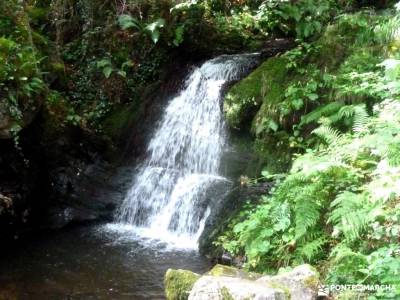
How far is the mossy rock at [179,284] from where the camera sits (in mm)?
4340

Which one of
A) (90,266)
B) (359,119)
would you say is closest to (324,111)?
(359,119)

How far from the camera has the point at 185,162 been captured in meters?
9.46

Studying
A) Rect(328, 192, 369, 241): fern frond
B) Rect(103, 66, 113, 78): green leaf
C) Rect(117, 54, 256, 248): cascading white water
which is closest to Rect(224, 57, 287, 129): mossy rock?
Rect(117, 54, 256, 248): cascading white water

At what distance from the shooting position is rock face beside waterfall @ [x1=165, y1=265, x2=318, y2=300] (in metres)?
3.78

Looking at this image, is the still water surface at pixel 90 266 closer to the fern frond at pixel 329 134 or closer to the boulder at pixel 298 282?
the boulder at pixel 298 282

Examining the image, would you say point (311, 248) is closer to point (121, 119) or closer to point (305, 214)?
point (305, 214)

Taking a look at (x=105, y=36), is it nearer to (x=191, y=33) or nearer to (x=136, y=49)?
(x=136, y=49)

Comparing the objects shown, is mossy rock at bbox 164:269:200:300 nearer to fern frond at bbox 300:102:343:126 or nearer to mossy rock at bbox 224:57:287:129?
fern frond at bbox 300:102:343:126

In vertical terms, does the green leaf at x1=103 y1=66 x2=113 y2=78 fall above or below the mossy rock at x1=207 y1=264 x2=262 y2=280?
above

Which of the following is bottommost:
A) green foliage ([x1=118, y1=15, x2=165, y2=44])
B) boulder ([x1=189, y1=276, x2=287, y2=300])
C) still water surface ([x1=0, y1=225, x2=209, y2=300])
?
still water surface ([x1=0, y1=225, x2=209, y2=300])

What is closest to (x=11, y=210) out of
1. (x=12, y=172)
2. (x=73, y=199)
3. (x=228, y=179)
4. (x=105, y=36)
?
(x=12, y=172)

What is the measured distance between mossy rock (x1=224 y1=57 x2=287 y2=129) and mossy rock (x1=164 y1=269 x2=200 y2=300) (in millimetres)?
4562

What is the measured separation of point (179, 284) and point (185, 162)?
5150 mm

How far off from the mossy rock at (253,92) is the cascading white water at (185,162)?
0.54 meters
